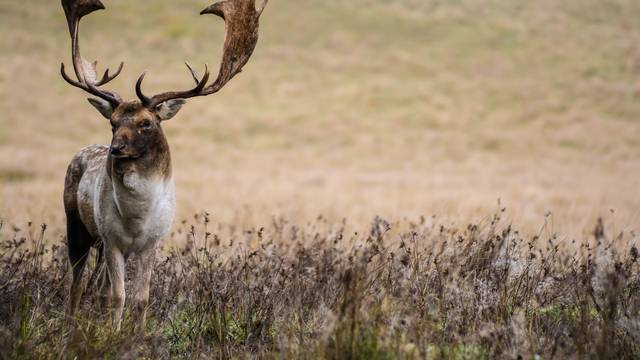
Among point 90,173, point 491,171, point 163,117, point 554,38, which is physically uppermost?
point 554,38

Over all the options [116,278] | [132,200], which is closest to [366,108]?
[132,200]

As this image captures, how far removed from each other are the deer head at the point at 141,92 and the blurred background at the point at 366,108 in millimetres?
6360

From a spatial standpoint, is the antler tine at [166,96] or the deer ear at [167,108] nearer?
the antler tine at [166,96]

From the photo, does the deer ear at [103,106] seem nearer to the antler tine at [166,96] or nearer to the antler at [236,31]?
the antler tine at [166,96]

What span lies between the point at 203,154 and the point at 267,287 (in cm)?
2673

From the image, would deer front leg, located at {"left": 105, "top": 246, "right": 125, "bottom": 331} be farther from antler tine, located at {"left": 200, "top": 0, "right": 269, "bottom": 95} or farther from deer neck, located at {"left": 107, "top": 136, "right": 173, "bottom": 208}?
antler tine, located at {"left": 200, "top": 0, "right": 269, "bottom": 95}

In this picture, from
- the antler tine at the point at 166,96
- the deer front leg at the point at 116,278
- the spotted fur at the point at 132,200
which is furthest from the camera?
the antler tine at the point at 166,96

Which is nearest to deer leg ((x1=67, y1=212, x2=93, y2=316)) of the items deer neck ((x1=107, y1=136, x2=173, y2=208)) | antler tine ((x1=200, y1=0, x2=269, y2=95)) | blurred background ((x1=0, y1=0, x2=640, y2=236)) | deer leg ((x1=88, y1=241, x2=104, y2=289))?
deer leg ((x1=88, y1=241, x2=104, y2=289))

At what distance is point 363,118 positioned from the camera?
135 ft

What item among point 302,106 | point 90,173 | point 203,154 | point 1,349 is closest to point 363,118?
point 302,106

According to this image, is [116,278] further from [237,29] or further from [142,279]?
[237,29]

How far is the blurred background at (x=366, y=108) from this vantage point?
21750 millimetres

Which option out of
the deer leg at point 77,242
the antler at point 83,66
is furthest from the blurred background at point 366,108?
the antler at point 83,66

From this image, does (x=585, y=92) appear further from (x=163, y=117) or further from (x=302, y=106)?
(x=163, y=117)
